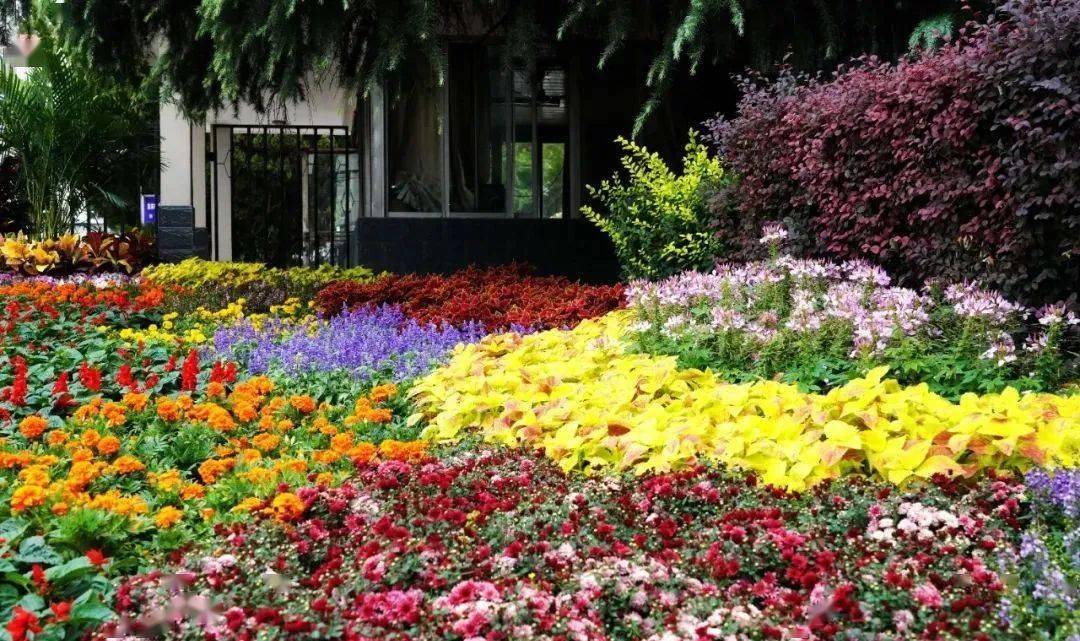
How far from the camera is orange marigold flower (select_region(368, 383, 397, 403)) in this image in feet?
15.3

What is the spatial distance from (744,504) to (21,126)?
11939 mm

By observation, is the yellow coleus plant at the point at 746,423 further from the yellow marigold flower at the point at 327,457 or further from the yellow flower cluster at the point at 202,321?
the yellow flower cluster at the point at 202,321

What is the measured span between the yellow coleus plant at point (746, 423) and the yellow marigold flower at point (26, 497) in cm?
158

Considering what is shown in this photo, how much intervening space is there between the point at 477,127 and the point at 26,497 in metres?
7.40

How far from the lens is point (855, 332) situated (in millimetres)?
4641

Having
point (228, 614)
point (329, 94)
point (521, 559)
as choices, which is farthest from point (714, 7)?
point (329, 94)

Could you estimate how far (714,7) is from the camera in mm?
7211

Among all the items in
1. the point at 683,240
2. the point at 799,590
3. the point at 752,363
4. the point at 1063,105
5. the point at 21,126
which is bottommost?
the point at 799,590

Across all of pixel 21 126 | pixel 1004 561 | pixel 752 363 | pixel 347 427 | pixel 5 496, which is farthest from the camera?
pixel 21 126

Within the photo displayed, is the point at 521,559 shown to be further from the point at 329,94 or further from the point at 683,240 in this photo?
the point at 329,94

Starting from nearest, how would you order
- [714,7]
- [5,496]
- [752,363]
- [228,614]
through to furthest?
[228,614] < [5,496] < [752,363] < [714,7]

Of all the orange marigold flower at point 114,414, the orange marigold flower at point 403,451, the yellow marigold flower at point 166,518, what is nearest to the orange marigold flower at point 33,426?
the orange marigold flower at point 114,414

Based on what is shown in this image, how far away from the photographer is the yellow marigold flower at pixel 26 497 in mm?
3008

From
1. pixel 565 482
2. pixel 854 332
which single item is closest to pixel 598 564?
pixel 565 482
